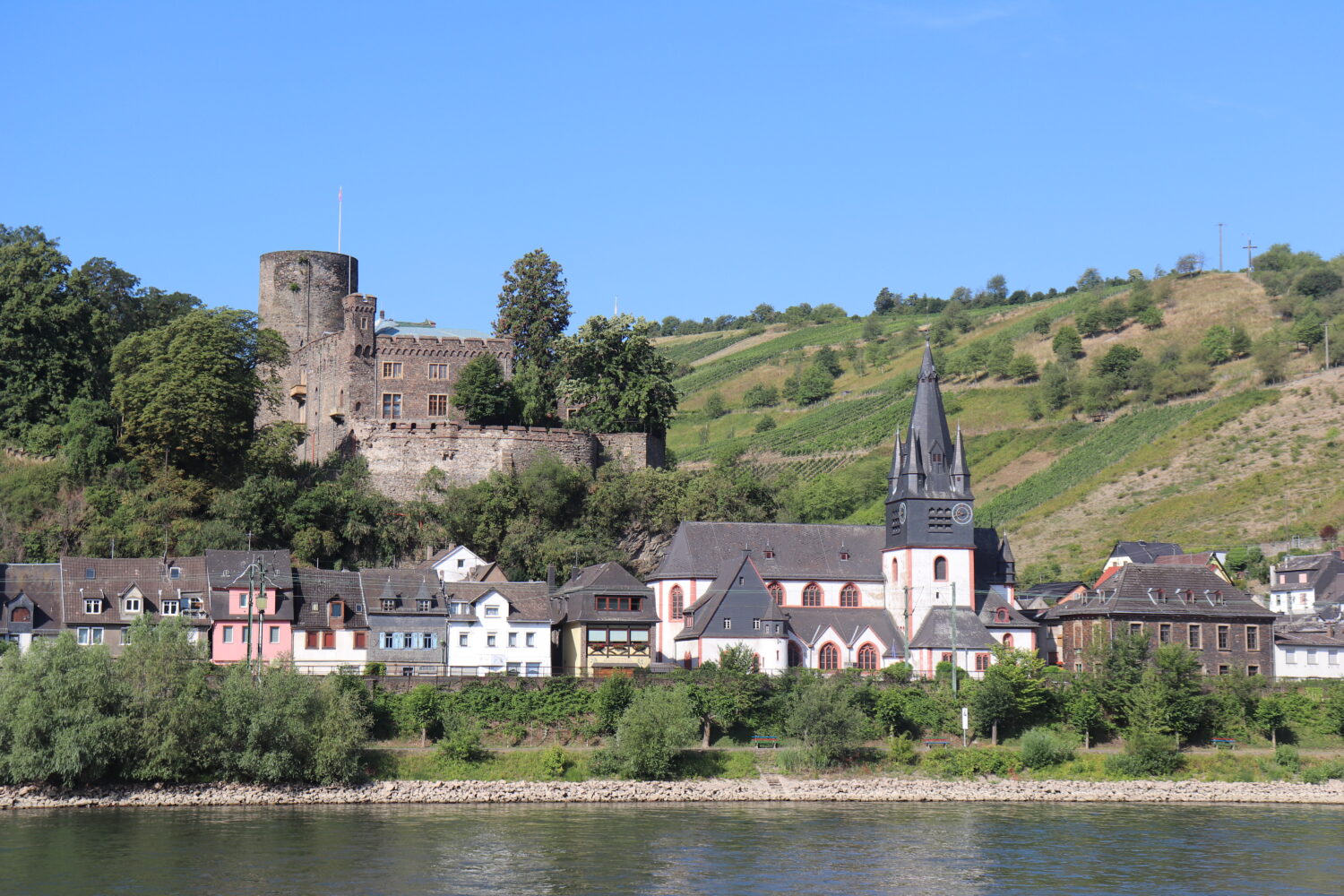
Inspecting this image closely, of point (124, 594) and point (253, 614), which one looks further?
point (124, 594)

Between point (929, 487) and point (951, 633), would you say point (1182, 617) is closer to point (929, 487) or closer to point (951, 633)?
point (951, 633)

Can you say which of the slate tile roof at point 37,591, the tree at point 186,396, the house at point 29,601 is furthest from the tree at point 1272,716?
the slate tile roof at point 37,591

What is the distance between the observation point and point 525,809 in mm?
52656

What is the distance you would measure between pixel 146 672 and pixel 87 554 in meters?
18.0

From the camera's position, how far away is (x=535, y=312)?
287ft

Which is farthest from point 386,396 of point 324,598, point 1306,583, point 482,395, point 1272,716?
point 1306,583

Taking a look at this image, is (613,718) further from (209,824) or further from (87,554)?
(87,554)

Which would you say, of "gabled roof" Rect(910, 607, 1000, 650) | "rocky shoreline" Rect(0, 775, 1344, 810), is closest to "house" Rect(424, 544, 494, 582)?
"rocky shoreline" Rect(0, 775, 1344, 810)

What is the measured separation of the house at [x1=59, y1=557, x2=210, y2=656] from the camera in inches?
2420

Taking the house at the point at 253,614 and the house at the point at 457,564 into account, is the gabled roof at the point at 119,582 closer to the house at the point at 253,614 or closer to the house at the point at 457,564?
the house at the point at 253,614

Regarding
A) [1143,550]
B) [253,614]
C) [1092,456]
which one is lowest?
[253,614]

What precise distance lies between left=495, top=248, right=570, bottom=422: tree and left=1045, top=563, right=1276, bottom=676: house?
103 ft

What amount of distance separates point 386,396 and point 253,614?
857 inches

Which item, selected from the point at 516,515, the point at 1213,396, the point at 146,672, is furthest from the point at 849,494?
the point at 146,672
